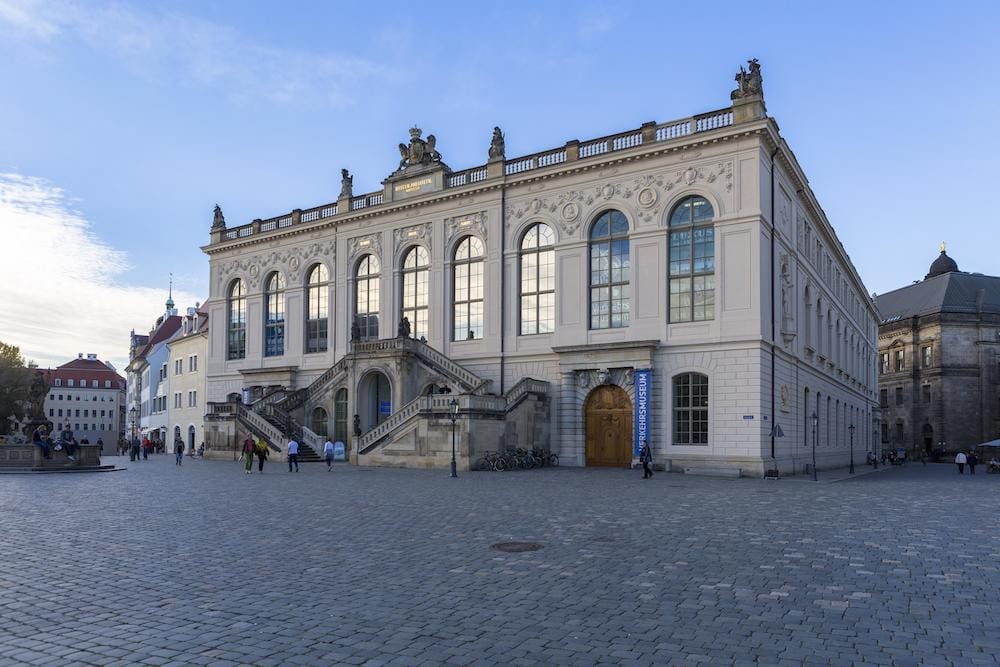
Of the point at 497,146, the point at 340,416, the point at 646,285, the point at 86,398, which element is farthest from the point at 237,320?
the point at 86,398

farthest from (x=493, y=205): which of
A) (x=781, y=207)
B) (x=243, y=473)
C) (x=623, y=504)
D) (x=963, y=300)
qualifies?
(x=963, y=300)

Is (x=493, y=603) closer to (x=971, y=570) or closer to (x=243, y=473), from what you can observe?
(x=971, y=570)

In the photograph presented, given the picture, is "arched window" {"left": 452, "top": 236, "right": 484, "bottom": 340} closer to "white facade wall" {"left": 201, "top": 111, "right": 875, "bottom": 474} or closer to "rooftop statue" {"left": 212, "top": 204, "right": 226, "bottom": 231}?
"white facade wall" {"left": 201, "top": 111, "right": 875, "bottom": 474}

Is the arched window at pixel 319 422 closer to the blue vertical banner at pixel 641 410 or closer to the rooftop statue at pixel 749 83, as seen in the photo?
the blue vertical banner at pixel 641 410

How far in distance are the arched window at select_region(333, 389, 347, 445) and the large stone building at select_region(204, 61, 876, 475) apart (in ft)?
0.29

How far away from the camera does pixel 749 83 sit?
34.6 m

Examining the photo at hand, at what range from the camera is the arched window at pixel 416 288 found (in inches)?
1766

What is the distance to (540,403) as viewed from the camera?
3806 cm

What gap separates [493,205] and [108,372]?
459 ft

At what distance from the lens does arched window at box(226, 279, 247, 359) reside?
176 ft

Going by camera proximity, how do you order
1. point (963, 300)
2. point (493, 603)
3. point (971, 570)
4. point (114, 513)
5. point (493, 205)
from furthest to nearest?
1. point (963, 300)
2. point (493, 205)
3. point (114, 513)
4. point (971, 570)
5. point (493, 603)

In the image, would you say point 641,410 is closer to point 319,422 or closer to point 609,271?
point 609,271

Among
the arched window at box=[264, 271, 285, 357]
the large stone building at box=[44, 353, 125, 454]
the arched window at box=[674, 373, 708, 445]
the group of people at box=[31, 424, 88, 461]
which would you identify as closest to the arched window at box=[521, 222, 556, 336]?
the arched window at box=[674, 373, 708, 445]

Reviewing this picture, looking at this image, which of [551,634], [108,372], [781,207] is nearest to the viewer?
[551,634]
